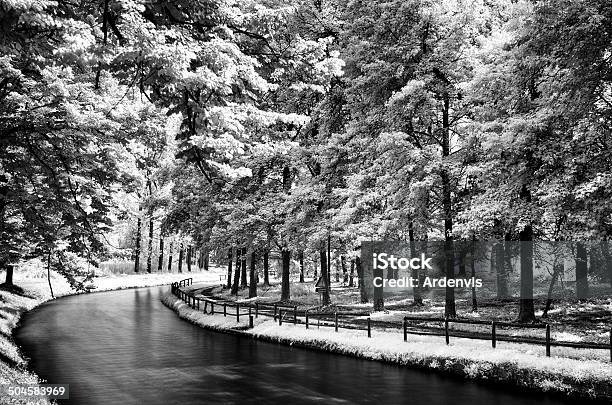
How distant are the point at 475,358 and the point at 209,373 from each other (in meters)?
9.05

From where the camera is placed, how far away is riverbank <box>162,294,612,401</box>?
1374 centimetres

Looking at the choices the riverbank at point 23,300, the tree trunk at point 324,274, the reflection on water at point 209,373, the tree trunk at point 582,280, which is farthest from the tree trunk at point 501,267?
the riverbank at point 23,300

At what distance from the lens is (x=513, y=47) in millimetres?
19656

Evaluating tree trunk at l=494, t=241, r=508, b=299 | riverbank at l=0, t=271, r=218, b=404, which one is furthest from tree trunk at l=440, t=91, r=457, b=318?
riverbank at l=0, t=271, r=218, b=404

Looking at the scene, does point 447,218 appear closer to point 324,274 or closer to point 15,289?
point 324,274

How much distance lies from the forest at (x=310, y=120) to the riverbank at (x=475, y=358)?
4747 mm

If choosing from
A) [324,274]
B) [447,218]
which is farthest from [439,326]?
[324,274]

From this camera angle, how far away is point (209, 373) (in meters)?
17.7

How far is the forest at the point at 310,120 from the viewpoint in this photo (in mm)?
6363

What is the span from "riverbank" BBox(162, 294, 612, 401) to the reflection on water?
495mm

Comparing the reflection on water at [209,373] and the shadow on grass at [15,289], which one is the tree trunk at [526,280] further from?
the shadow on grass at [15,289]

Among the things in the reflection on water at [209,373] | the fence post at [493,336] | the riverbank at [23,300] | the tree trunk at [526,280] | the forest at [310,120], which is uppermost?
the forest at [310,120]

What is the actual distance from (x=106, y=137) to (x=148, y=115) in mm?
1712

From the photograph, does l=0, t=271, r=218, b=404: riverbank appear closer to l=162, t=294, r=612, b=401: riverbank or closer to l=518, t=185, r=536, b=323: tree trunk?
l=162, t=294, r=612, b=401: riverbank
